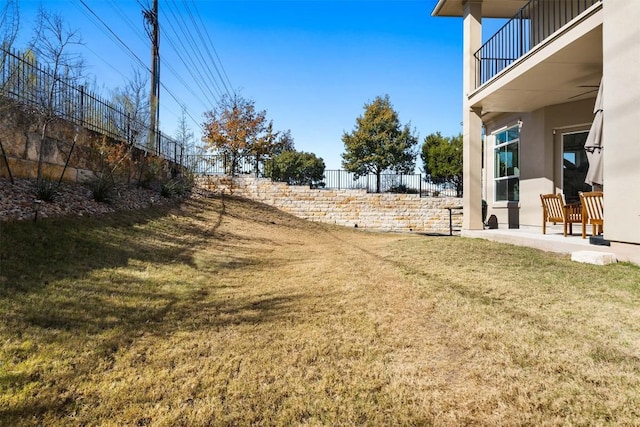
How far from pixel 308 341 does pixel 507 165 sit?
10.2 m

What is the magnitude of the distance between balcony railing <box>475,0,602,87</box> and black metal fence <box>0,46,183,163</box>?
30.4 ft

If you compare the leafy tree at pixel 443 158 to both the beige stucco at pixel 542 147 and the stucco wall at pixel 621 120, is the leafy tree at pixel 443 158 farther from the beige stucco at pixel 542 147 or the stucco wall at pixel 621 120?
the stucco wall at pixel 621 120

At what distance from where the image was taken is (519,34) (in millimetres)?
7941

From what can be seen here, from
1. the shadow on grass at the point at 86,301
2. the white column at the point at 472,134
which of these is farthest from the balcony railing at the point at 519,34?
the shadow on grass at the point at 86,301

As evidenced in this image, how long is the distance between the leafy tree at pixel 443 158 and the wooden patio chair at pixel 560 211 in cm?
1616

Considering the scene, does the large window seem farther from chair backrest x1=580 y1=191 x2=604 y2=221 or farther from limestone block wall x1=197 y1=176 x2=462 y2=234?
chair backrest x1=580 y1=191 x2=604 y2=221

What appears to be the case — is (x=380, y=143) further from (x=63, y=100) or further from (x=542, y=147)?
(x=63, y=100)

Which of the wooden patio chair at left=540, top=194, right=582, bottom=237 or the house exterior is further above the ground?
the house exterior

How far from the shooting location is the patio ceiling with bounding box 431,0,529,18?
8955 millimetres

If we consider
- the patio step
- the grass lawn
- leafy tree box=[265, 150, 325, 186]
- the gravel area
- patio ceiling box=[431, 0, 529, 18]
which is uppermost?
patio ceiling box=[431, 0, 529, 18]

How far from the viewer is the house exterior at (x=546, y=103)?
4613 mm

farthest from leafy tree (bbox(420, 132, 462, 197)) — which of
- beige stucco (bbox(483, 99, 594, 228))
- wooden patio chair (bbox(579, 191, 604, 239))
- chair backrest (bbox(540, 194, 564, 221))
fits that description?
wooden patio chair (bbox(579, 191, 604, 239))

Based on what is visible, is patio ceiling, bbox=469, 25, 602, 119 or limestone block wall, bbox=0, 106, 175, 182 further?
patio ceiling, bbox=469, 25, 602, 119

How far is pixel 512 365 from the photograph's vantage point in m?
2.24
